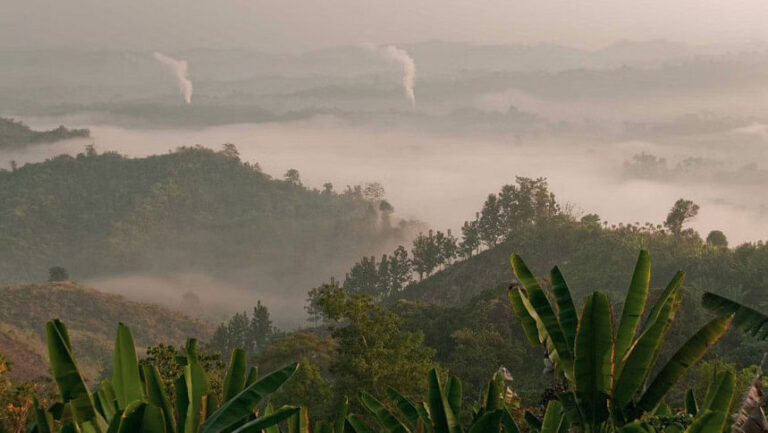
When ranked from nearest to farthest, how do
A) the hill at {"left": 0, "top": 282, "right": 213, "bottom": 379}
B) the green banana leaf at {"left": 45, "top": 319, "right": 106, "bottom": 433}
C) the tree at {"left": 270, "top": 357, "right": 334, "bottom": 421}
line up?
the green banana leaf at {"left": 45, "top": 319, "right": 106, "bottom": 433}
the tree at {"left": 270, "top": 357, "right": 334, "bottom": 421}
the hill at {"left": 0, "top": 282, "right": 213, "bottom": 379}

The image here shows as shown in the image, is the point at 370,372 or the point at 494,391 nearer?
the point at 494,391

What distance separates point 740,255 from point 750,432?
87629mm

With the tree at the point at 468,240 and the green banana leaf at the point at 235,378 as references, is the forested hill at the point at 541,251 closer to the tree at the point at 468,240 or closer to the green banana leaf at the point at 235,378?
the tree at the point at 468,240

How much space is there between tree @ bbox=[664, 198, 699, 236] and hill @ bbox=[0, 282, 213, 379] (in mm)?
115707

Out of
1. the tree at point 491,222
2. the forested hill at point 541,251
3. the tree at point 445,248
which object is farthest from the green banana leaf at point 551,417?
the tree at point 491,222

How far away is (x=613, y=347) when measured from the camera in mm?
10695

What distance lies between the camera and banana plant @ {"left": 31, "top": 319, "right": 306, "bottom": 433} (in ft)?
27.8

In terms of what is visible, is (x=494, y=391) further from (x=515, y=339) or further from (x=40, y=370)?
(x=40, y=370)

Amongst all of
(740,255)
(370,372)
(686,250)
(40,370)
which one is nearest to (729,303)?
(370,372)

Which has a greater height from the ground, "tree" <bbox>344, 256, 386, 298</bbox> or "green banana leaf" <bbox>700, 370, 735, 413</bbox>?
"green banana leaf" <bbox>700, 370, 735, 413</bbox>

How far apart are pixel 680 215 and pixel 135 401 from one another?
350ft

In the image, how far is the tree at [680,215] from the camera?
338 feet

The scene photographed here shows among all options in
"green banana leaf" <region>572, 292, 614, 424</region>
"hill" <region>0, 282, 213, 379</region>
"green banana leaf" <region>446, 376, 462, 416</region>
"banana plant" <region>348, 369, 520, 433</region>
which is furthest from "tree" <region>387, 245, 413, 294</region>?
"green banana leaf" <region>572, 292, 614, 424</region>

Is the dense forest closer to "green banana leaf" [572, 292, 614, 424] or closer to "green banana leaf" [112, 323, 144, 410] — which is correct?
"green banana leaf" [572, 292, 614, 424]
